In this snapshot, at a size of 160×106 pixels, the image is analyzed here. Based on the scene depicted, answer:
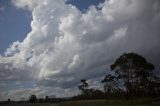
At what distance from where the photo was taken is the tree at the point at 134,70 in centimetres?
6594

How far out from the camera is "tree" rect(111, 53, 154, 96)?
2596 inches

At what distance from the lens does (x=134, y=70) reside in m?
67.0

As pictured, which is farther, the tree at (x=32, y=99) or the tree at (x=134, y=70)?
the tree at (x=32, y=99)

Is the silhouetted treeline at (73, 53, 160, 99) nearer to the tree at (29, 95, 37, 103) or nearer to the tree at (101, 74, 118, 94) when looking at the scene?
the tree at (101, 74, 118, 94)

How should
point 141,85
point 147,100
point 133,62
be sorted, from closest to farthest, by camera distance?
point 147,100, point 133,62, point 141,85

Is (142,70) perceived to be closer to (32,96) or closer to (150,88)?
(150,88)

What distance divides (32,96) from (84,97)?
6264 centimetres

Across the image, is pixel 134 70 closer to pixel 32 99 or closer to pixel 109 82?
pixel 109 82

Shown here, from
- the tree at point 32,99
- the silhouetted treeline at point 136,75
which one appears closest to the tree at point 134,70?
the silhouetted treeline at point 136,75

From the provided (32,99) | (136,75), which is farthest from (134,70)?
(32,99)

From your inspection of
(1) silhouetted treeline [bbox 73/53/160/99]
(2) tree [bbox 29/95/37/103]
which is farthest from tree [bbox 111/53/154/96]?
(2) tree [bbox 29/95/37/103]

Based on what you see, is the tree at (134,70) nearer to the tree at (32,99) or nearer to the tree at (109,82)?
the tree at (109,82)

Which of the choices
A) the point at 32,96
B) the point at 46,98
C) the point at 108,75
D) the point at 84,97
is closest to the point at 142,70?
the point at 108,75

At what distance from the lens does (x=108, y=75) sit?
285 feet
